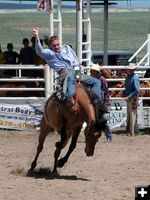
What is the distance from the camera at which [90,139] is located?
10.8 metres

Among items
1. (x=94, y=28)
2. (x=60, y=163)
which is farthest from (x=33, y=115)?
(x=94, y=28)

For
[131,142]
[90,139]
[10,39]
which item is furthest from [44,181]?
[10,39]

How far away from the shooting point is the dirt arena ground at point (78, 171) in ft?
Result: 31.4

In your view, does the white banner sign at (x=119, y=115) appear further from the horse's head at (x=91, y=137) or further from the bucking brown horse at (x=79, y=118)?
the horse's head at (x=91, y=137)

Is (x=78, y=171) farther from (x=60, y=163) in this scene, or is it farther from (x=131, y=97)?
(x=131, y=97)

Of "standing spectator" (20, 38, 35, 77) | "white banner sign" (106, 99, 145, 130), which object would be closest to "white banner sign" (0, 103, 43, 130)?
"white banner sign" (106, 99, 145, 130)

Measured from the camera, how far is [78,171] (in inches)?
456

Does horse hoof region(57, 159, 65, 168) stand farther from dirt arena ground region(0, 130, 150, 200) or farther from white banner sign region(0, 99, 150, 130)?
white banner sign region(0, 99, 150, 130)

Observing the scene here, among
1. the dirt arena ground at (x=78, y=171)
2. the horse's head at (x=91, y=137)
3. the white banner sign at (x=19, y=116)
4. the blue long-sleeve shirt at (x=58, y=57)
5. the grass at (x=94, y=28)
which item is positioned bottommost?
the grass at (x=94, y=28)

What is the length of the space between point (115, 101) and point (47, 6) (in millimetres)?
2422

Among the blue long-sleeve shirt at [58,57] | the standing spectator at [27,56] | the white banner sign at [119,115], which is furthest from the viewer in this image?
the standing spectator at [27,56]

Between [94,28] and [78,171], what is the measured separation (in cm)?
3559

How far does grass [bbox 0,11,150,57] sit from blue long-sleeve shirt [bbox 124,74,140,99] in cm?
2281

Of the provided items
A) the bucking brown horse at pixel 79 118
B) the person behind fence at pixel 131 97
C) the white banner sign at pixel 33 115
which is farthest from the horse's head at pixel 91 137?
the white banner sign at pixel 33 115
